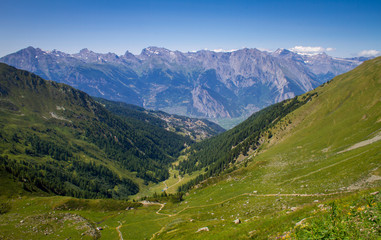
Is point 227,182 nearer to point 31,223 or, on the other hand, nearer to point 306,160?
point 306,160

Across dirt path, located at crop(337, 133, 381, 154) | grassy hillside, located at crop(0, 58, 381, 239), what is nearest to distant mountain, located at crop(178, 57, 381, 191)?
dirt path, located at crop(337, 133, 381, 154)

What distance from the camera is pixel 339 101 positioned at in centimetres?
13538

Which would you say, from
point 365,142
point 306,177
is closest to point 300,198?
point 306,177

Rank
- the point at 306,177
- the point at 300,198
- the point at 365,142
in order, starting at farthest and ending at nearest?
the point at 365,142 < the point at 306,177 < the point at 300,198

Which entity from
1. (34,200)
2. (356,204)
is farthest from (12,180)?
(356,204)

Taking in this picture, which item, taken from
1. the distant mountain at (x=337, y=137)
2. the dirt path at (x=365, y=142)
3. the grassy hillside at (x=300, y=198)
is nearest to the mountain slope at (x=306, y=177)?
the distant mountain at (x=337, y=137)

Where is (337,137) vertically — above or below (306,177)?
above

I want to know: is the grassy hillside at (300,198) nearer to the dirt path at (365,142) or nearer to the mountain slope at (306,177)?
the mountain slope at (306,177)

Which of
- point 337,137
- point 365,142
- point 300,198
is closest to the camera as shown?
point 300,198

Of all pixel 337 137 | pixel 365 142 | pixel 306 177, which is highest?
pixel 337 137

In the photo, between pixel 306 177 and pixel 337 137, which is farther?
pixel 337 137

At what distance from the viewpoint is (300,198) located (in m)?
50.6

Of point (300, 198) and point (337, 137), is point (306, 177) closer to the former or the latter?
point (300, 198)

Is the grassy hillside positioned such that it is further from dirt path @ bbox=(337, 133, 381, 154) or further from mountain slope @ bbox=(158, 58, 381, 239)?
dirt path @ bbox=(337, 133, 381, 154)
